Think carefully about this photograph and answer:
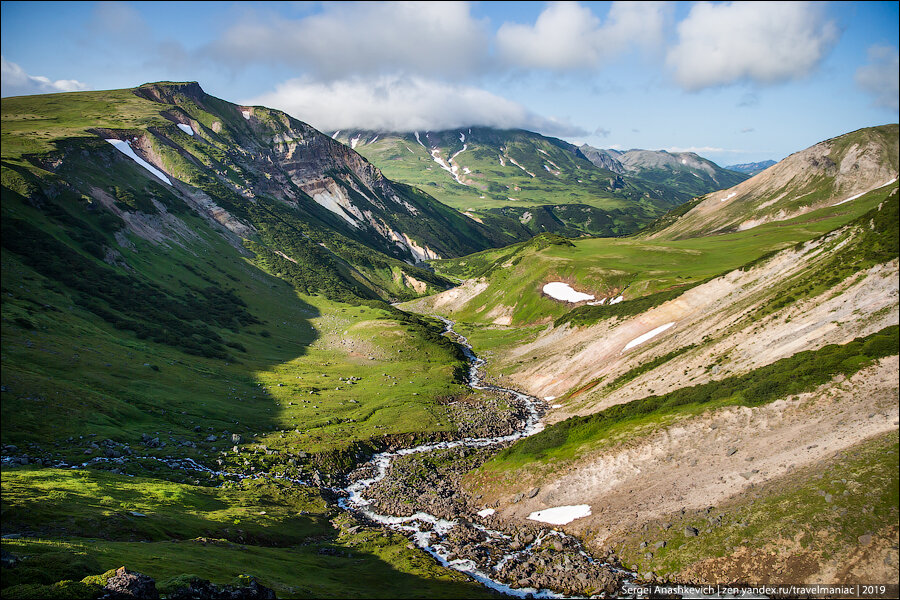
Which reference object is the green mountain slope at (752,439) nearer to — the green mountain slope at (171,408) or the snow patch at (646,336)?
the snow patch at (646,336)

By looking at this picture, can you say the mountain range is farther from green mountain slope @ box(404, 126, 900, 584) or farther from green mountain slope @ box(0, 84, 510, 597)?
green mountain slope @ box(0, 84, 510, 597)

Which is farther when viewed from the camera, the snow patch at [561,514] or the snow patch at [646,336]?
the snow patch at [646,336]

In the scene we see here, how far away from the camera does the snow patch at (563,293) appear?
166 meters

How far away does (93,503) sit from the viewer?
46125 millimetres

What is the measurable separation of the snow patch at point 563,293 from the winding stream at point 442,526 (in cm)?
7739

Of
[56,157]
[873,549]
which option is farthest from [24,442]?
[56,157]

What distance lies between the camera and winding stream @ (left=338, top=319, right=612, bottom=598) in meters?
45.3

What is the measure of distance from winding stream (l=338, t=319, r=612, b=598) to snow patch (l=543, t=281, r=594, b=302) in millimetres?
77394

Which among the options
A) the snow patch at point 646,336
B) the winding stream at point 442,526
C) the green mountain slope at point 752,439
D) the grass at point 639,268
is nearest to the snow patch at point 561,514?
the green mountain slope at point 752,439

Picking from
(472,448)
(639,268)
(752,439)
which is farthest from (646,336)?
(639,268)

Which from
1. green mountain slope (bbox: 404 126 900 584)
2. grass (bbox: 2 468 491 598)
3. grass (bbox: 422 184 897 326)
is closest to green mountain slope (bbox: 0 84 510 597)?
grass (bbox: 2 468 491 598)

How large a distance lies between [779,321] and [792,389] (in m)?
18.3

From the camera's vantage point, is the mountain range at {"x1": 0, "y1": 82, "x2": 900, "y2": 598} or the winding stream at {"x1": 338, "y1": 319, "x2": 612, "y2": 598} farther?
the winding stream at {"x1": 338, "y1": 319, "x2": 612, "y2": 598}

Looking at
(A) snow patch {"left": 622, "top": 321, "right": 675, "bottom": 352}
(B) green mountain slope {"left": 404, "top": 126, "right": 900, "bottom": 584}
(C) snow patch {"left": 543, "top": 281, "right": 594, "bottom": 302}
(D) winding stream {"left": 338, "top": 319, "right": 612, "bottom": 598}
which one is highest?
(C) snow patch {"left": 543, "top": 281, "right": 594, "bottom": 302}
